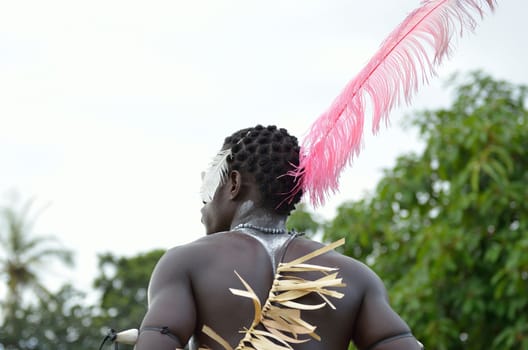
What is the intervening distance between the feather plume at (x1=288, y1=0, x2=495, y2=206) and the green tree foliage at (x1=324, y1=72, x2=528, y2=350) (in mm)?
6855

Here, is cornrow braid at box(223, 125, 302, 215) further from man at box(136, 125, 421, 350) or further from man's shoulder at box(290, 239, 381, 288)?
man's shoulder at box(290, 239, 381, 288)

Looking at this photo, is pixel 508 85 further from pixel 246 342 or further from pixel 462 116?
pixel 246 342

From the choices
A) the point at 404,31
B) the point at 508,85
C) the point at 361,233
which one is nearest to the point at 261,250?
the point at 404,31

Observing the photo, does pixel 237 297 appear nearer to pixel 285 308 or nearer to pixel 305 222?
pixel 285 308

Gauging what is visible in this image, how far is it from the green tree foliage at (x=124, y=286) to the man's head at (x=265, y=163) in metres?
37.3

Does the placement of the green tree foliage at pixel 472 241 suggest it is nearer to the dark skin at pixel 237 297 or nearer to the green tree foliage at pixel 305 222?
the green tree foliage at pixel 305 222

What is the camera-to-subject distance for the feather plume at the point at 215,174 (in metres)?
4.06

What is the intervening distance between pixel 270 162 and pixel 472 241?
7.69m

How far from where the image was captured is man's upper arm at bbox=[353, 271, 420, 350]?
3.77 m

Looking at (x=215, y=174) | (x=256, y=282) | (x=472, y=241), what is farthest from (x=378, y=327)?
(x=472, y=241)

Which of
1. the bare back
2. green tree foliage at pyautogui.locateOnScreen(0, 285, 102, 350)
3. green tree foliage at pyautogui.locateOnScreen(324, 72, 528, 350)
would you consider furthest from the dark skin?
green tree foliage at pyautogui.locateOnScreen(0, 285, 102, 350)

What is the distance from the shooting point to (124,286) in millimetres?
45094

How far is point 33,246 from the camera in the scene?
4528cm

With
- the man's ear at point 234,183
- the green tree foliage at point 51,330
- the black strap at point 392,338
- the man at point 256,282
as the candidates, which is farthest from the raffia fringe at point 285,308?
the green tree foliage at point 51,330
